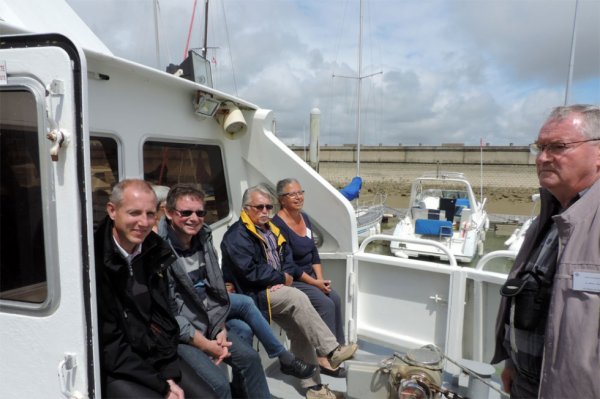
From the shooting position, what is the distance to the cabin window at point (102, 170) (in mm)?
2438

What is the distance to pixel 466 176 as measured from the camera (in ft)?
106

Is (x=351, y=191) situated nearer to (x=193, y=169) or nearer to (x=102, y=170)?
(x=193, y=169)

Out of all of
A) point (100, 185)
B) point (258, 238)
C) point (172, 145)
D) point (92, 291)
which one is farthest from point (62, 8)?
point (92, 291)

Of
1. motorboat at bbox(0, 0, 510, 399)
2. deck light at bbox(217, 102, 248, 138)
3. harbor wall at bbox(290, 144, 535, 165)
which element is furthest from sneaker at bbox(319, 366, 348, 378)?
harbor wall at bbox(290, 144, 535, 165)

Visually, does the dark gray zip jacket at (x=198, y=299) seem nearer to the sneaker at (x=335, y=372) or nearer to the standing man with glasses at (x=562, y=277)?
the sneaker at (x=335, y=372)

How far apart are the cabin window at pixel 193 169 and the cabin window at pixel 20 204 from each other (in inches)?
53.0

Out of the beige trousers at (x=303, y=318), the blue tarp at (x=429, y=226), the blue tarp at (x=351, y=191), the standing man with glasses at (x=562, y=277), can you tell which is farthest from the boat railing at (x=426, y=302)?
the blue tarp at (x=429, y=226)

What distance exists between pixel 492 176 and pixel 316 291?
32.6 meters

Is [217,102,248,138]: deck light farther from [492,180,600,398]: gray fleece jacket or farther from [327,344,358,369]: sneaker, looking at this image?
[492,180,600,398]: gray fleece jacket

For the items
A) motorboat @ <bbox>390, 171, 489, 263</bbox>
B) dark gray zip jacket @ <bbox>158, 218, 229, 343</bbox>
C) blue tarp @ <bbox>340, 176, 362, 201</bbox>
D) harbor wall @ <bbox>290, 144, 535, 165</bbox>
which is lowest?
motorboat @ <bbox>390, 171, 489, 263</bbox>

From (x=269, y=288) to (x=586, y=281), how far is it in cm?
191

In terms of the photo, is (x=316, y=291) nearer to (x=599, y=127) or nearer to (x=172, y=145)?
(x=172, y=145)

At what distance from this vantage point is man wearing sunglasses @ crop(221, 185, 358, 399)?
278 centimetres

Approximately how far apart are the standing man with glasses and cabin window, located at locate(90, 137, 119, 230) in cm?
218
